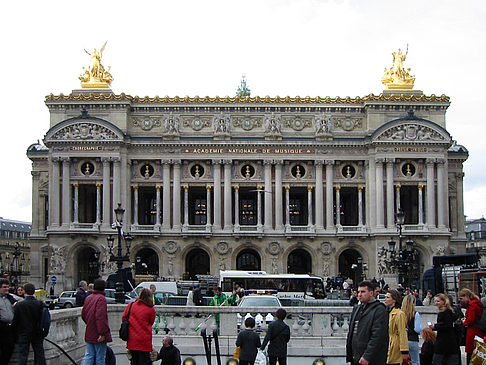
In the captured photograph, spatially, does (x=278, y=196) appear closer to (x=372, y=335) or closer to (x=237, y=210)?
(x=237, y=210)

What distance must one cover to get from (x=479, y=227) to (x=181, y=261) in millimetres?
82031

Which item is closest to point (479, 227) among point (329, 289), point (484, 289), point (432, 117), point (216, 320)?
point (432, 117)

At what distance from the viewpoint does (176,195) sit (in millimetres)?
80438

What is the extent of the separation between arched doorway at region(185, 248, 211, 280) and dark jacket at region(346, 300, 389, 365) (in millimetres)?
67619

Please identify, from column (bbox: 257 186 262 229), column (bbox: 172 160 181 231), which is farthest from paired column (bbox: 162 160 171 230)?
column (bbox: 257 186 262 229)

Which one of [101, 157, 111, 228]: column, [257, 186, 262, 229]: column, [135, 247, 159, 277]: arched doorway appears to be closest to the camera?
[101, 157, 111, 228]: column

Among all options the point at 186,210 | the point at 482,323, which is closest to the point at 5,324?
the point at 482,323

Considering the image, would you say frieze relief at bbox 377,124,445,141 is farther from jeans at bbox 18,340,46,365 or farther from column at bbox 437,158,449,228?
jeans at bbox 18,340,46,365

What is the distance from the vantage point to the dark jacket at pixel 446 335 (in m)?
19.4

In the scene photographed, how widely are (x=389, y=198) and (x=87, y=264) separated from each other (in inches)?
1209

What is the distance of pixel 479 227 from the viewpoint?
146250 mm

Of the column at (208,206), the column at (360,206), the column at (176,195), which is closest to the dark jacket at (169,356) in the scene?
the column at (208,206)

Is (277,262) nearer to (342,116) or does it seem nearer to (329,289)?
(329,289)

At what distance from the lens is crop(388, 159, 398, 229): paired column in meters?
78.8
